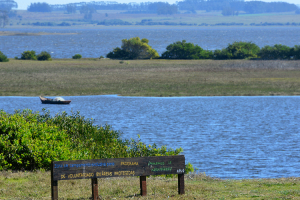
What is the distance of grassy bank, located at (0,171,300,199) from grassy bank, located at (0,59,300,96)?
133 ft

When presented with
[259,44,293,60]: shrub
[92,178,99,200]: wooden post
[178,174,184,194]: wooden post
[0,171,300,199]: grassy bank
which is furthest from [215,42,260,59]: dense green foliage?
[92,178,99,200]: wooden post

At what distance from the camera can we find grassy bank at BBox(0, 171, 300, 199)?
45.3 feet

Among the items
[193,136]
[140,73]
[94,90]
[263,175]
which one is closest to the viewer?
[263,175]

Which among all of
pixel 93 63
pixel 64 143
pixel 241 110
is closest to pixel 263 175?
pixel 64 143

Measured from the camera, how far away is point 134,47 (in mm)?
102312

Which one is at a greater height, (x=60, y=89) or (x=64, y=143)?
(x=64, y=143)

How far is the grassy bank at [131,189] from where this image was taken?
544 inches

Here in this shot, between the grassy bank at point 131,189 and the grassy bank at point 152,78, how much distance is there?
40691mm

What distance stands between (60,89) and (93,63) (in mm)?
28576

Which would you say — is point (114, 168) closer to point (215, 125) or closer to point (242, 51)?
point (215, 125)

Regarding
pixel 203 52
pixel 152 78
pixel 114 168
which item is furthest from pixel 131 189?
pixel 203 52

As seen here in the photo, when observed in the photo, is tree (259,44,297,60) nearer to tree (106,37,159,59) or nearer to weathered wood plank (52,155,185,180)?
tree (106,37,159,59)

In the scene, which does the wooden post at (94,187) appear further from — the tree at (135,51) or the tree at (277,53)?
the tree at (277,53)

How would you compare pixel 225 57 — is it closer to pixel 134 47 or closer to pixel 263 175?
pixel 134 47
